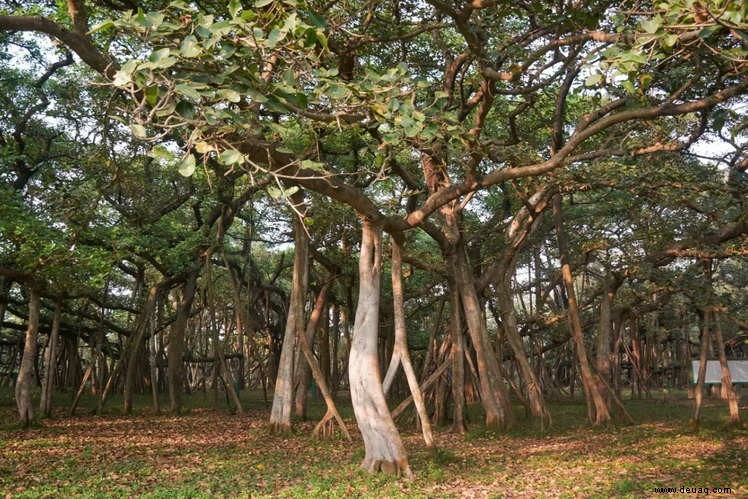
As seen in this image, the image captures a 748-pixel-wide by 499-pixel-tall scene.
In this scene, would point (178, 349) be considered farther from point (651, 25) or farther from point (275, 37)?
point (651, 25)

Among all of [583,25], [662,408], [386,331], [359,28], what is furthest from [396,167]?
[662,408]

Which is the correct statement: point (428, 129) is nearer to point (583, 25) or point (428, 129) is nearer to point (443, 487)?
point (583, 25)

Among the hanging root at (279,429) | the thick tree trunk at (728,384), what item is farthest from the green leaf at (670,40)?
the hanging root at (279,429)

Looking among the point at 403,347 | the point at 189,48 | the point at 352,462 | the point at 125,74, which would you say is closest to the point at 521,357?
the point at 403,347

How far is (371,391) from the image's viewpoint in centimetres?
684

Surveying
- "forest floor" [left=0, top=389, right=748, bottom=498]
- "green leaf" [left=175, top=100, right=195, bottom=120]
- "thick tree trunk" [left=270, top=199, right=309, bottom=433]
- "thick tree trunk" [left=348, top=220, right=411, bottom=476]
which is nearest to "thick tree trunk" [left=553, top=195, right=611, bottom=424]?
"forest floor" [left=0, top=389, right=748, bottom=498]

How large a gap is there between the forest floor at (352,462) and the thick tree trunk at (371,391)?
0.26 metres

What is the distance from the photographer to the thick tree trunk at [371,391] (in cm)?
672

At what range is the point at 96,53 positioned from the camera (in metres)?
5.13

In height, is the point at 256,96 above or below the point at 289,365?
above

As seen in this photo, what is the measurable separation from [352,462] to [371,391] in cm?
139

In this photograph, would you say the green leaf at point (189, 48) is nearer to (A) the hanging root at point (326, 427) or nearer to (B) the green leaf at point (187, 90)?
(B) the green leaf at point (187, 90)

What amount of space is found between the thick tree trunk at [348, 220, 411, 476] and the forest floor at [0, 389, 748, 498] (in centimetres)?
26

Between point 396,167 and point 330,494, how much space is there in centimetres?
534
